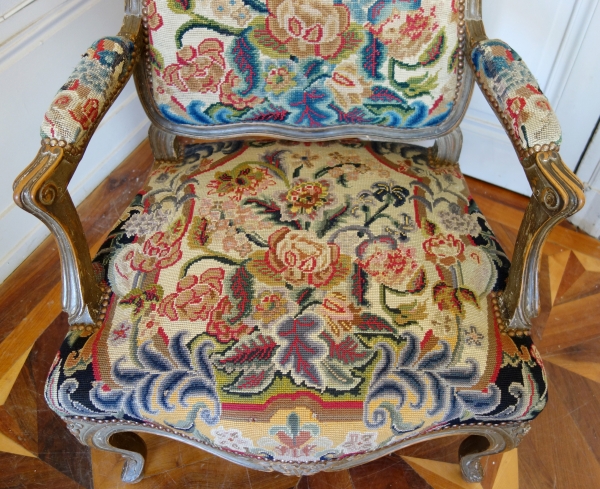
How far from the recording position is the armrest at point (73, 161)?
66 centimetres

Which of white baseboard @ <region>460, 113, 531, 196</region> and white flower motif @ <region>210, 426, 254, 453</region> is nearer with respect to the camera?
white flower motif @ <region>210, 426, 254, 453</region>

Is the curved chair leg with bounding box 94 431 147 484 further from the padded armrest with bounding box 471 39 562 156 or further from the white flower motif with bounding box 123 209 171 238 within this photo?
the padded armrest with bounding box 471 39 562 156

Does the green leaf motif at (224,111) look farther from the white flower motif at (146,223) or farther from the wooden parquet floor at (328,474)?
the wooden parquet floor at (328,474)

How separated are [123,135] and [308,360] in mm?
1126

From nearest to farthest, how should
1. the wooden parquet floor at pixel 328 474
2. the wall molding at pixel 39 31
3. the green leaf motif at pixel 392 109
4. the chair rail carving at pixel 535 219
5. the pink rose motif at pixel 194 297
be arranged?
the chair rail carving at pixel 535 219 < the pink rose motif at pixel 194 297 < the green leaf motif at pixel 392 109 < the wooden parquet floor at pixel 328 474 < the wall molding at pixel 39 31

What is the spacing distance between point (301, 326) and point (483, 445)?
0.42 meters

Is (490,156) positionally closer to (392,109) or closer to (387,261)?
(392,109)

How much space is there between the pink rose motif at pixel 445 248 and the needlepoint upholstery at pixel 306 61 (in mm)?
202

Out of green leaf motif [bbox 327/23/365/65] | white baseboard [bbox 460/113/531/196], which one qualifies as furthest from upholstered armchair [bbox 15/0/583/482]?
white baseboard [bbox 460/113/531/196]

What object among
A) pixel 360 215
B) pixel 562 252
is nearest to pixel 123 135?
pixel 360 215

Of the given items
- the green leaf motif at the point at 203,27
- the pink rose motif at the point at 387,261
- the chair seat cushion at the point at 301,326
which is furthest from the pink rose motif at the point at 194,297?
the green leaf motif at the point at 203,27

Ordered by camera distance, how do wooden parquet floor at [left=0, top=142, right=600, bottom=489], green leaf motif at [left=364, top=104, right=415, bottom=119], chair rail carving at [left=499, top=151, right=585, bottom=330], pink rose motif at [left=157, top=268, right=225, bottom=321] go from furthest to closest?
wooden parquet floor at [left=0, top=142, right=600, bottom=489], green leaf motif at [left=364, top=104, right=415, bottom=119], pink rose motif at [left=157, top=268, right=225, bottom=321], chair rail carving at [left=499, top=151, right=585, bottom=330]

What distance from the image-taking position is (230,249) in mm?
804

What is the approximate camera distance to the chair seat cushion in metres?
0.70
